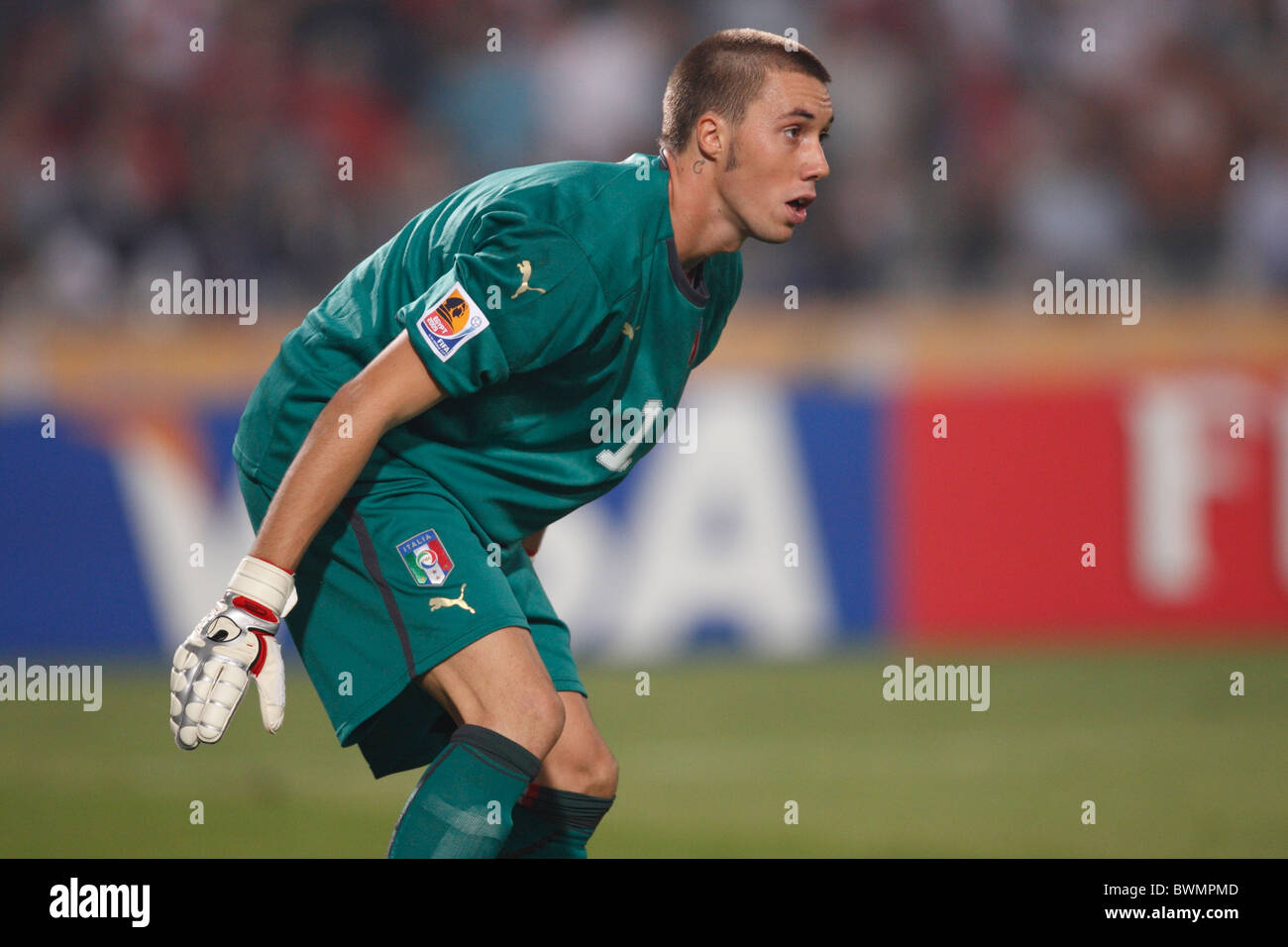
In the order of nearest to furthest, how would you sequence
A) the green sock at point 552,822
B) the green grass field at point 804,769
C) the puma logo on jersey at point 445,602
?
the puma logo on jersey at point 445,602
the green sock at point 552,822
the green grass field at point 804,769

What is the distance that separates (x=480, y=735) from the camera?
10.5ft

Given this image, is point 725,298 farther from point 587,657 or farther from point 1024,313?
point 1024,313

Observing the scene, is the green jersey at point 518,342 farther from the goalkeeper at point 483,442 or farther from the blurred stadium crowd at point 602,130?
the blurred stadium crowd at point 602,130

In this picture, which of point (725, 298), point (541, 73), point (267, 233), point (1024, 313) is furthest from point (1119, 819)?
point (541, 73)

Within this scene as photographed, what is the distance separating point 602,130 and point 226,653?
24.1ft

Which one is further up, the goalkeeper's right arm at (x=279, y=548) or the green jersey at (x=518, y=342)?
the green jersey at (x=518, y=342)

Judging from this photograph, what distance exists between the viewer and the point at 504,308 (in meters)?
3.20

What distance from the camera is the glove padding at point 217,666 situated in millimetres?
3100

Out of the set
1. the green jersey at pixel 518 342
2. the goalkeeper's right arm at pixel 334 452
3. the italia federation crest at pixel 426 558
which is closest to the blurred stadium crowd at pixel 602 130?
the green jersey at pixel 518 342

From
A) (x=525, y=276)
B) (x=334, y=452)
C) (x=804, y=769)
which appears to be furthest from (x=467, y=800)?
(x=804, y=769)

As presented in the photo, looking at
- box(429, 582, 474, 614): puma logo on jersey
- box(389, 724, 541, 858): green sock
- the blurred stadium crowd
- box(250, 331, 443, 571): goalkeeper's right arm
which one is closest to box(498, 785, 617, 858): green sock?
box(389, 724, 541, 858): green sock

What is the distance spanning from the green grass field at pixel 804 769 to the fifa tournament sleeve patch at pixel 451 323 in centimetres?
222

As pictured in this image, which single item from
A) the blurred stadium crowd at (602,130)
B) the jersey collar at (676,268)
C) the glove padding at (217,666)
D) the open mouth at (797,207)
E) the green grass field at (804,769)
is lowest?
the green grass field at (804,769)
